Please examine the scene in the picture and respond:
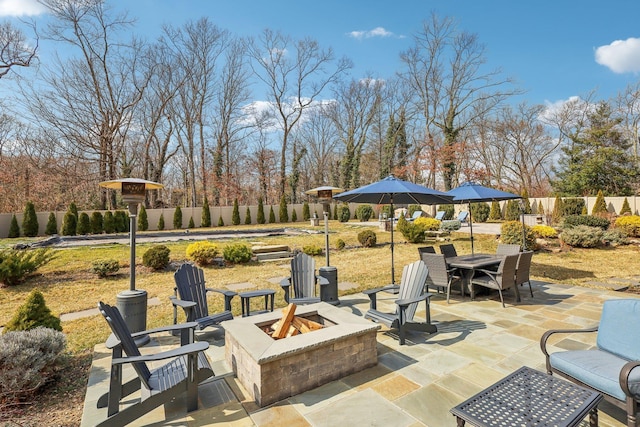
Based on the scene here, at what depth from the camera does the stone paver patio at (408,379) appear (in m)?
2.19

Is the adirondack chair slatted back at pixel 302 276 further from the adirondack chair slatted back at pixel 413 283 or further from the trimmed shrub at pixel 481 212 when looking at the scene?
the trimmed shrub at pixel 481 212

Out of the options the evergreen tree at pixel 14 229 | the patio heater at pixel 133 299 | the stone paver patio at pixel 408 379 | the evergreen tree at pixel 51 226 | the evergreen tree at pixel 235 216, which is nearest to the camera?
the stone paver patio at pixel 408 379

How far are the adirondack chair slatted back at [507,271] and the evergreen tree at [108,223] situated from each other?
18888 millimetres

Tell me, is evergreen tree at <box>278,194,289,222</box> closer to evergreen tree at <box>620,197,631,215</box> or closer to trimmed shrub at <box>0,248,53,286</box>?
trimmed shrub at <box>0,248,53,286</box>

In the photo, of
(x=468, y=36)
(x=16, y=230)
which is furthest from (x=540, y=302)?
(x=468, y=36)

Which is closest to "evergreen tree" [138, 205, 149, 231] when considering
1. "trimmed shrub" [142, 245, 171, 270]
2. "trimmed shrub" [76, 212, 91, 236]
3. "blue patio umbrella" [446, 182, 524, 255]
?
"trimmed shrub" [76, 212, 91, 236]

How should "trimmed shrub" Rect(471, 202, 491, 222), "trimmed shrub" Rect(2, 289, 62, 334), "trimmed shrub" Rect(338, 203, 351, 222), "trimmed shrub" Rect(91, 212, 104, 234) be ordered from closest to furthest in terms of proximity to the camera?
"trimmed shrub" Rect(2, 289, 62, 334) → "trimmed shrub" Rect(91, 212, 104, 234) → "trimmed shrub" Rect(471, 202, 491, 222) → "trimmed shrub" Rect(338, 203, 351, 222)

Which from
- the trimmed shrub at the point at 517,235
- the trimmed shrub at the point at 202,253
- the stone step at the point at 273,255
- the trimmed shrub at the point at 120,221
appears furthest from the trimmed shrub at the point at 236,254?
the trimmed shrub at the point at 120,221

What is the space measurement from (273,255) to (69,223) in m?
13.2

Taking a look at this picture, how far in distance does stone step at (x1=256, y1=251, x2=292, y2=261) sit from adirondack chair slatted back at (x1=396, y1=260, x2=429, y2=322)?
596 cm

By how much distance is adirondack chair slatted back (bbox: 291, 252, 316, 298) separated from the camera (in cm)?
444

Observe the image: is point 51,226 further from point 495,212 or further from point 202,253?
point 495,212

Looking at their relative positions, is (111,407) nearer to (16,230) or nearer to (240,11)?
(240,11)

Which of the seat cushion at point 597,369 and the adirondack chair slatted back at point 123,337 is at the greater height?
the adirondack chair slatted back at point 123,337
